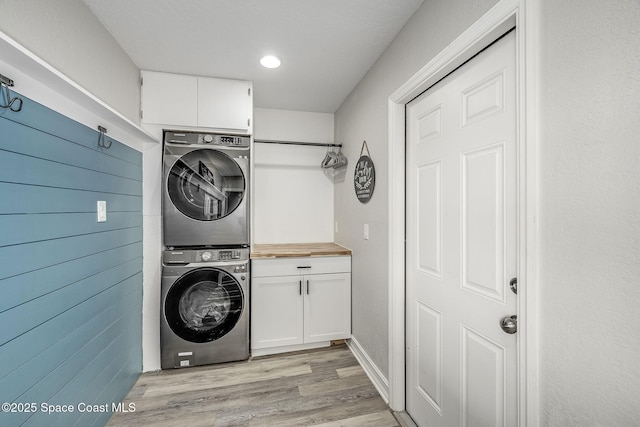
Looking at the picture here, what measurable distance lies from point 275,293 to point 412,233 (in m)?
1.39

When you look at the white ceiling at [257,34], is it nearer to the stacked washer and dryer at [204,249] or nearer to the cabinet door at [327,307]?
the stacked washer and dryer at [204,249]

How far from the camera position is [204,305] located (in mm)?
2205

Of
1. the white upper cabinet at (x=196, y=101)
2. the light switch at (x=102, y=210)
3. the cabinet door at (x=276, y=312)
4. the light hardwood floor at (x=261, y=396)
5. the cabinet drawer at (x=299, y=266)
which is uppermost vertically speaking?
the white upper cabinet at (x=196, y=101)

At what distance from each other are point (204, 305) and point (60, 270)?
3.68 ft

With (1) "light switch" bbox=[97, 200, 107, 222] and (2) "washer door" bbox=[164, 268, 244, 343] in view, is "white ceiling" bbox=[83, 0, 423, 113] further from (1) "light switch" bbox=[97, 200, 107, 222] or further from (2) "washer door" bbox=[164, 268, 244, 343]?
(2) "washer door" bbox=[164, 268, 244, 343]

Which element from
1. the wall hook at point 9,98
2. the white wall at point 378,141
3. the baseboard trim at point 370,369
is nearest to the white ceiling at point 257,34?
the white wall at point 378,141

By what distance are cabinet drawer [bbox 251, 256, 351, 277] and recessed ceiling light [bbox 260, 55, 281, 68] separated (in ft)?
5.41

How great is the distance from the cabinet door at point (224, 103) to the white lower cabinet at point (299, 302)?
1.28 meters

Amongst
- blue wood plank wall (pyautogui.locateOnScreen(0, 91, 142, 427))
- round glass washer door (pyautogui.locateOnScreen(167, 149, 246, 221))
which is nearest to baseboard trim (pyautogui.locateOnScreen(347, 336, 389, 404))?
round glass washer door (pyautogui.locateOnScreen(167, 149, 246, 221))

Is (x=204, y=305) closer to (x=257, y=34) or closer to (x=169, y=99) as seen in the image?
(x=169, y=99)

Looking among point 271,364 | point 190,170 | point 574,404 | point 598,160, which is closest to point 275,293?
point 271,364

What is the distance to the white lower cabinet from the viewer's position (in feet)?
7.77

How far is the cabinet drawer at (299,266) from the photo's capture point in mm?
2371

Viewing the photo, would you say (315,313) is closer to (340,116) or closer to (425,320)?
(425,320)
